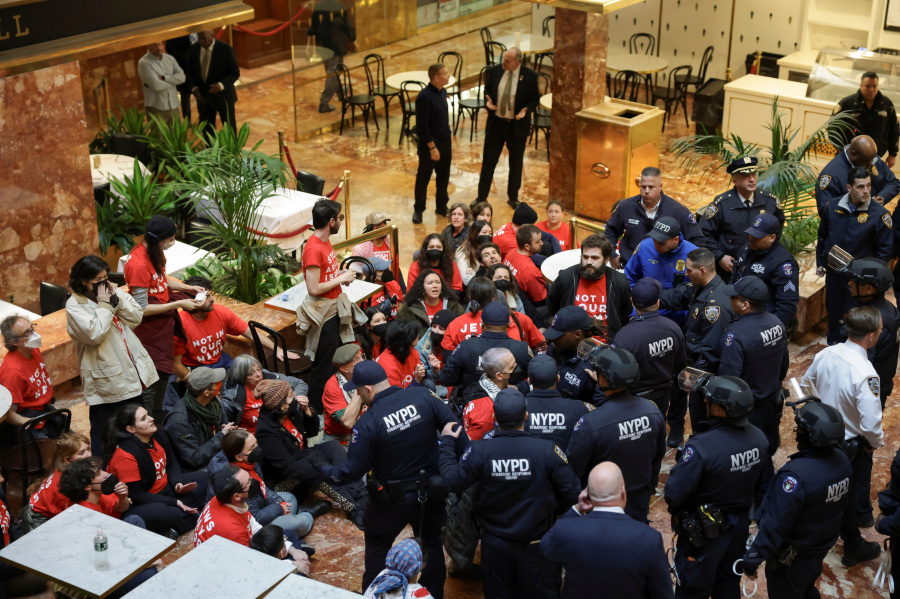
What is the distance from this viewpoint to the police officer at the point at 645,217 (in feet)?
24.1

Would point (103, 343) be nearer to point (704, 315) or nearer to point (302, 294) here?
point (302, 294)

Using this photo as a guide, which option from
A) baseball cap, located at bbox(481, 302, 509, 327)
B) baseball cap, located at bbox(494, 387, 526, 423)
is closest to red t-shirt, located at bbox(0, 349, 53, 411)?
baseball cap, located at bbox(481, 302, 509, 327)

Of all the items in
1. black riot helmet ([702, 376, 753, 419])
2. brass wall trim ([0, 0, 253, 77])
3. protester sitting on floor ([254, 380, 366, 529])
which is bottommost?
protester sitting on floor ([254, 380, 366, 529])

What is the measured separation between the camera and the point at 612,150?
10219mm

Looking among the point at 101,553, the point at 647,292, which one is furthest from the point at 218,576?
the point at 647,292

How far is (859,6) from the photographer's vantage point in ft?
39.5

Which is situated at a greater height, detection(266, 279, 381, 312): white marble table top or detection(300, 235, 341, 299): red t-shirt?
detection(300, 235, 341, 299): red t-shirt

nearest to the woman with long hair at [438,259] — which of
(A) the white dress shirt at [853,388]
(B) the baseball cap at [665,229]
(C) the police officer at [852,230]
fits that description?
(B) the baseball cap at [665,229]

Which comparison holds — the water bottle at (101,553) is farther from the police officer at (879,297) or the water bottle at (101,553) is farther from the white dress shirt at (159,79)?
the white dress shirt at (159,79)

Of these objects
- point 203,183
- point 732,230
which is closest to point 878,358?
point 732,230

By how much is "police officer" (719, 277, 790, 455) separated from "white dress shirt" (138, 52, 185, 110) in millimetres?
7657

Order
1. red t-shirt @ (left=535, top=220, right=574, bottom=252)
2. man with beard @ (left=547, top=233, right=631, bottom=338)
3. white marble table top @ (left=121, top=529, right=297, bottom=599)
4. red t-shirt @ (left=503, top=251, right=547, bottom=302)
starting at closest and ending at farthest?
white marble table top @ (left=121, top=529, right=297, bottom=599) → man with beard @ (left=547, top=233, right=631, bottom=338) → red t-shirt @ (left=503, top=251, right=547, bottom=302) → red t-shirt @ (left=535, top=220, right=574, bottom=252)

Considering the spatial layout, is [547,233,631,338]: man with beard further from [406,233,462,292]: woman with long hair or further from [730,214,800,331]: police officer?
[406,233,462,292]: woman with long hair

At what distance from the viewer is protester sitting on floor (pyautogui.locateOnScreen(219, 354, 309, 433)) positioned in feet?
20.0
